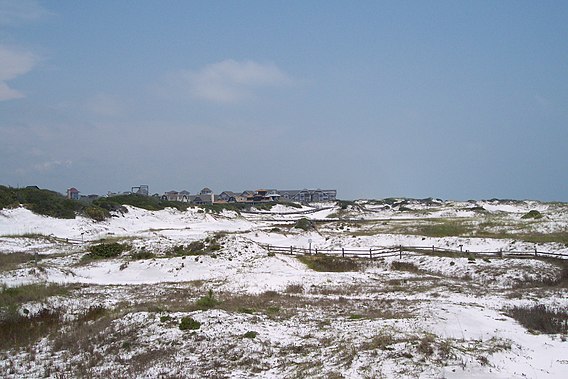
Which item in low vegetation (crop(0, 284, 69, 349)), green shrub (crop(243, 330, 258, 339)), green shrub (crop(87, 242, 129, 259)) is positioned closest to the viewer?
green shrub (crop(243, 330, 258, 339))

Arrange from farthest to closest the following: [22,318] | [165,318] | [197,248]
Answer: [197,248]
[22,318]
[165,318]

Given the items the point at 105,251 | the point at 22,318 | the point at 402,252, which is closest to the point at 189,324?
the point at 22,318

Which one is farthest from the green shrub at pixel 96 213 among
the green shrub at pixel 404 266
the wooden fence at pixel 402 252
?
the green shrub at pixel 404 266

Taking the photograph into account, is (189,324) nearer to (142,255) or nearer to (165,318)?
(165,318)

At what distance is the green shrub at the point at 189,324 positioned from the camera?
16.3m

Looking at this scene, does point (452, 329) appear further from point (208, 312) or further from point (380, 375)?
point (208, 312)

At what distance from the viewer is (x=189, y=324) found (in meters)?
16.5

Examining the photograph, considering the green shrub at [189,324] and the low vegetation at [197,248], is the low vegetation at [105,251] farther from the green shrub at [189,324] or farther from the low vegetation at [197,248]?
the green shrub at [189,324]

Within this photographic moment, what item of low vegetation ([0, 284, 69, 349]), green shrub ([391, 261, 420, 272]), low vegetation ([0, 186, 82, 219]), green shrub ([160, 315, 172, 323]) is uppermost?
low vegetation ([0, 186, 82, 219])

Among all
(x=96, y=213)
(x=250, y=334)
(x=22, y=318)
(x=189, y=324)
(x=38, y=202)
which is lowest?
(x=22, y=318)

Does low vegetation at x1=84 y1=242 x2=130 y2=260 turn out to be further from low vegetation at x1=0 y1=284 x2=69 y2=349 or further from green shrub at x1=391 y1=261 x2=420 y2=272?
green shrub at x1=391 y1=261 x2=420 y2=272

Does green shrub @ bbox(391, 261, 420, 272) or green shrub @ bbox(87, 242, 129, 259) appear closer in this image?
green shrub @ bbox(391, 261, 420, 272)

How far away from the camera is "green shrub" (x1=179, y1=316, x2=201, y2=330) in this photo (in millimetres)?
16312

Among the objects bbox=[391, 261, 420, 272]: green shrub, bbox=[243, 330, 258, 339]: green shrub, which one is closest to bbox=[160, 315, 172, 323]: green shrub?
bbox=[243, 330, 258, 339]: green shrub
